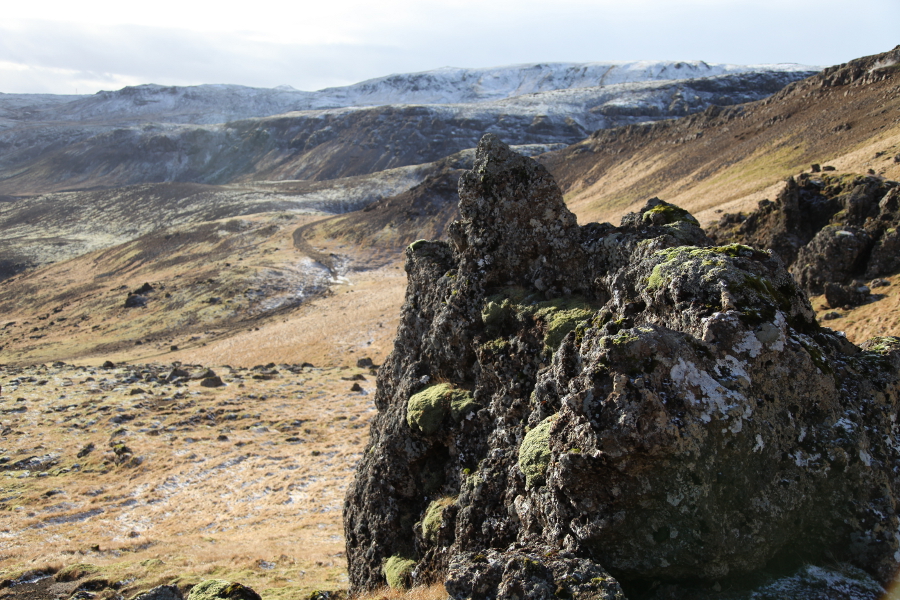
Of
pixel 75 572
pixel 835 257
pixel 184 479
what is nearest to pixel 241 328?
pixel 184 479

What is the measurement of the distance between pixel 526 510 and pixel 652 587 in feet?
6.37

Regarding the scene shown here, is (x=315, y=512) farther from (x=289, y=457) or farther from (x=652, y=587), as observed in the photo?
(x=652, y=587)

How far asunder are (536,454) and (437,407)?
359 cm

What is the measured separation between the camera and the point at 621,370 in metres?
6.88

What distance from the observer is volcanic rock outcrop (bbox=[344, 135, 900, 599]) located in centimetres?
665

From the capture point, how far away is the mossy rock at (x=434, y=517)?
10.0 meters

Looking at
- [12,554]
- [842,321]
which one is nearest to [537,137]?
[842,321]

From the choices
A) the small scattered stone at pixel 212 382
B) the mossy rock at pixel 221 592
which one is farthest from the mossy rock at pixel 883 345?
the small scattered stone at pixel 212 382

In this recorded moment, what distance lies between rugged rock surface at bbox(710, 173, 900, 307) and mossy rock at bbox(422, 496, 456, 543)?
77.6 feet

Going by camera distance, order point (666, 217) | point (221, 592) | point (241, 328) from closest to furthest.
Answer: point (221, 592) < point (666, 217) < point (241, 328)

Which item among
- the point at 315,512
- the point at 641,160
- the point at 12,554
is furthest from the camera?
the point at 641,160

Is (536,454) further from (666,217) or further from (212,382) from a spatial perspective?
(212,382)

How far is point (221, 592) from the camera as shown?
9.87 meters

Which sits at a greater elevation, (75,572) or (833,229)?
(833,229)
